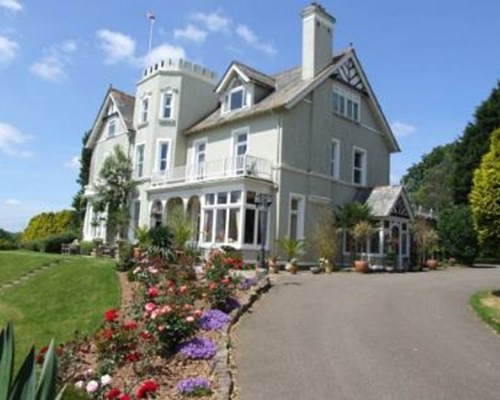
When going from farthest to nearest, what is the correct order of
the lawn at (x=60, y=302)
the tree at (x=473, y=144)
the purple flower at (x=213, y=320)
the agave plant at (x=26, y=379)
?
the tree at (x=473, y=144) → the lawn at (x=60, y=302) → the purple flower at (x=213, y=320) → the agave plant at (x=26, y=379)

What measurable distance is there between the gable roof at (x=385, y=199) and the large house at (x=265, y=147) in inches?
2.4

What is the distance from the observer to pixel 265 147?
24.8m

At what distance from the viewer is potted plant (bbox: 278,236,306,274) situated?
21.7 meters

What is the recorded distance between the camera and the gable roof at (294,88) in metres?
24.7

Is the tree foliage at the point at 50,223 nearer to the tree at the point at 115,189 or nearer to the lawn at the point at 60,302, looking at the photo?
the tree at the point at 115,189

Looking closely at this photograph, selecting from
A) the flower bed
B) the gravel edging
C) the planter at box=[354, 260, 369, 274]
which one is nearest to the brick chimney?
the planter at box=[354, 260, 369, 274]

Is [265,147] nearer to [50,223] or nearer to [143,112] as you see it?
[143,112]

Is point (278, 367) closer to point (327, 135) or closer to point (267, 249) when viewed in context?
point (267, 249)

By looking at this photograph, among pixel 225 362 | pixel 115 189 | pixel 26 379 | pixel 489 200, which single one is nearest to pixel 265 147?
pixel 115 189

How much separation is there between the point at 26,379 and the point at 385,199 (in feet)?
77.4

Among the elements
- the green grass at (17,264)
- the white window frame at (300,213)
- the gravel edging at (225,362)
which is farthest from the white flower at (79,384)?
the white window frame at (300,213)

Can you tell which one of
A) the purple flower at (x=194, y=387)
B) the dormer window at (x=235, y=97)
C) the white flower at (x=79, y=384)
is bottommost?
the purple flower at (x=194, y=387)

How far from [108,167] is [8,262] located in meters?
9.19

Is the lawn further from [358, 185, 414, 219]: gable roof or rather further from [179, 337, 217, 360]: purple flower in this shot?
[358, 185, 414, 219]: gable roof
